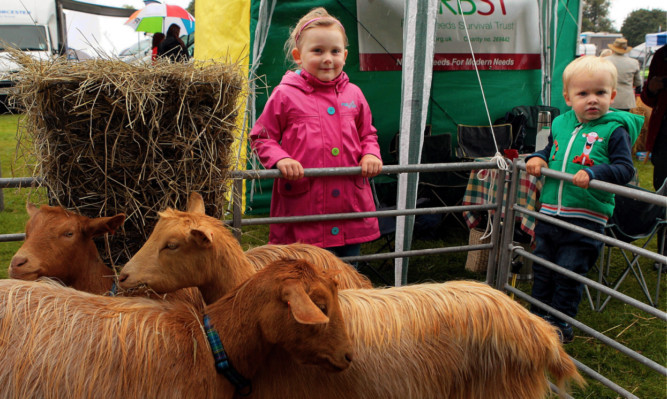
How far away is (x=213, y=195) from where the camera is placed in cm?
266

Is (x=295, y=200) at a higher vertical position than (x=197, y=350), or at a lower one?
higher

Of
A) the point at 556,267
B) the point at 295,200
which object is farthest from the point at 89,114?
the point at 556,267

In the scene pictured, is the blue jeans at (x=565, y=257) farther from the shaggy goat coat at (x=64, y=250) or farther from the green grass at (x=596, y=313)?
the shaggy goat coat at (x=64, y=250)

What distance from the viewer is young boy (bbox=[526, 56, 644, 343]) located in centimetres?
332

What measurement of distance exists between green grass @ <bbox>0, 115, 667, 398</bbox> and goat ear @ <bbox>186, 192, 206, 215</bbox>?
0.70 metres

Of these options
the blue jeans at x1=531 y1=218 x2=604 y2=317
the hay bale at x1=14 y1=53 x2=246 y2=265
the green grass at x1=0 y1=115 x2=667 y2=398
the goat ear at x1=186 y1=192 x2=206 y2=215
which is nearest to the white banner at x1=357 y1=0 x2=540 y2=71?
the green grass at x1=0 y1=115 x2=667 y2=398

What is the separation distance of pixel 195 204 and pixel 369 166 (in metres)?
1.16

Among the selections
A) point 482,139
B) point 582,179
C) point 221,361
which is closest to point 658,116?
point 482,139

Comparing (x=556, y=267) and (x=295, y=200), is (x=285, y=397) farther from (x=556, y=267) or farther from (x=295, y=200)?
(x=556, y=267)

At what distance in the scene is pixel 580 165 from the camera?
3.46m

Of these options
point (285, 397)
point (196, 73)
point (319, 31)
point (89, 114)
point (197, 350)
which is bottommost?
point (285, 397)

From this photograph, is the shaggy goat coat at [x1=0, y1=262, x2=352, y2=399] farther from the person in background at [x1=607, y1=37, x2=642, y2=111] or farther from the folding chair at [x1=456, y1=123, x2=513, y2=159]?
the person in background at [x1=607, y1=37, x2=642, y2=111]

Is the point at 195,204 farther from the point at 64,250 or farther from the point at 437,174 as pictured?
the point at 437,174

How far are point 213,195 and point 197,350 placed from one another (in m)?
0.86
